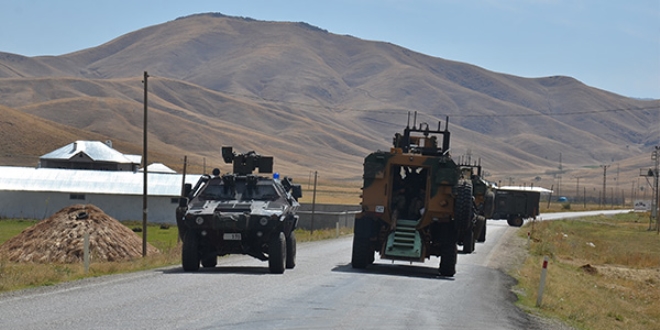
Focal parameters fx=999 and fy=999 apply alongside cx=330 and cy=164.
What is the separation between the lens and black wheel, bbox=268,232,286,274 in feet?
74.7

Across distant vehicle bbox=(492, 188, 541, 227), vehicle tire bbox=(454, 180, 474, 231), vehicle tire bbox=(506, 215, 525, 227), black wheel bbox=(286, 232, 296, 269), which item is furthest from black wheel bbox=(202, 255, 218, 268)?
vehicle tire bbox=(506, 215, 525, 227)

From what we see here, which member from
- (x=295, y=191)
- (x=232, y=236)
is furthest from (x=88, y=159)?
(x=232, y=236)

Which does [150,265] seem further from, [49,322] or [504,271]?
[49,322]

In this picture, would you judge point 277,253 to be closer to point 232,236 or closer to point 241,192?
point 232,236

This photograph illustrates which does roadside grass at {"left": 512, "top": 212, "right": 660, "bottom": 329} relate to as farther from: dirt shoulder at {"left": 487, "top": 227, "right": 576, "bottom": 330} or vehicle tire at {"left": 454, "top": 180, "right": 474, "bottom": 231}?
vehicle tire at {"left": 454, "top": 180, "right": 474, "bottom": 231}

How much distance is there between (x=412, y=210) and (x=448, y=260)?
6.46ft

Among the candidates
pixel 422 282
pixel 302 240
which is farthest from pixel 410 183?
pixel 302 240

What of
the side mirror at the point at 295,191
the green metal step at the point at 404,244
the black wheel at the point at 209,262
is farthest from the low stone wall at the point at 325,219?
the black wheel at the point at 209,262

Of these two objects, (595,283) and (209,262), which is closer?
(209,262)

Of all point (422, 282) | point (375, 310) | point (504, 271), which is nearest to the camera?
point (375, 310)

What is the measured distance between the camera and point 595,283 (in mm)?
33500

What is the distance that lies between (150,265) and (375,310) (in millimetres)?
11081

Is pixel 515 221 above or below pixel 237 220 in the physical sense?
below

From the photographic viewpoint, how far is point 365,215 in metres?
26.0
